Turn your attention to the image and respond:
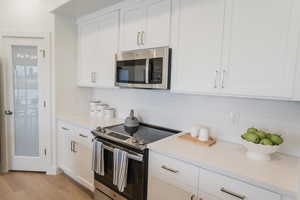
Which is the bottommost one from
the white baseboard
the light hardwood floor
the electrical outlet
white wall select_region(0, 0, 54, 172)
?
the light hardwood floor

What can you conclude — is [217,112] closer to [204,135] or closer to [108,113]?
[204,135]

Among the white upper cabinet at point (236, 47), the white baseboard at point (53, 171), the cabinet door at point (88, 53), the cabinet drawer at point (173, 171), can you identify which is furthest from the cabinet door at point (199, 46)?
the white baseboard at point (53, 171)

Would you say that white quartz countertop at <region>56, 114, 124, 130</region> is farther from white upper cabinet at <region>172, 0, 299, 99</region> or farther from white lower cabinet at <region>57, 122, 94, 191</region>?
white upper cabinet at <region>172, 0, 299, 99</region>

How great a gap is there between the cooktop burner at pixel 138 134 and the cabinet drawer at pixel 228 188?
58 centimetres

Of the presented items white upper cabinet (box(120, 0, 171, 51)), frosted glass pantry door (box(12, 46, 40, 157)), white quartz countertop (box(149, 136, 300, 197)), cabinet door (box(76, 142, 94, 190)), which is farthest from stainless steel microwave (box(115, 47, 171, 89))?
frosted glass pantry door (box(12, 46, 40, 157))

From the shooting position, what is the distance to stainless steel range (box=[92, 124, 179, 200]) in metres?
1.69

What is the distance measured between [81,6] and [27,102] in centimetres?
169

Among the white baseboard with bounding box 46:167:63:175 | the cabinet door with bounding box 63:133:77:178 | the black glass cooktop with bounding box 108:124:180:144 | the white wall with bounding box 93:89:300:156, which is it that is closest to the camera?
the white wall with bounding box 93:89:300:156

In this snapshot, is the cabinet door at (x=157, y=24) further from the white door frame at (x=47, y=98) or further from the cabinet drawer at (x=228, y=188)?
the white door frame at (x=47, y=98)

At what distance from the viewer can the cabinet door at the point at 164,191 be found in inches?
57.0

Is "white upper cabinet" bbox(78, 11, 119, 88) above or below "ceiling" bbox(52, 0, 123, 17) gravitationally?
below

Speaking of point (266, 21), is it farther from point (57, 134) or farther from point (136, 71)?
point (57, 134)

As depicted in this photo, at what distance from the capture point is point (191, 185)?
141 cm

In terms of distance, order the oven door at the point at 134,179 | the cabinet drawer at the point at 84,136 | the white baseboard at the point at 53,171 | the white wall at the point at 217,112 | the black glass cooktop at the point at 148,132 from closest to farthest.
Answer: the white wall at the point at 217,112 → the oven door at the point at 134,179 → the black glass cooktop at the point at 148,132 → the cabinet drawer at the point at 84,136 → the white baseboard at the point at 53,171
